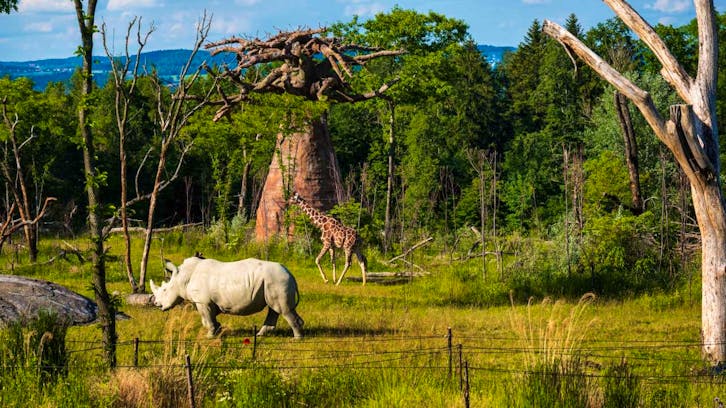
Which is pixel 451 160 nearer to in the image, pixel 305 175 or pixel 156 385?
pixel 305 175

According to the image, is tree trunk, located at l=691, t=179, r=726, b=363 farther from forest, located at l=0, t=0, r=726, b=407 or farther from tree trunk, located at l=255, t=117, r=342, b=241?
tree trunk, located at l=255, t=117, r=342, b=241

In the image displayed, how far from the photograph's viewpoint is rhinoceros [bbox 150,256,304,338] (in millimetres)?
13711

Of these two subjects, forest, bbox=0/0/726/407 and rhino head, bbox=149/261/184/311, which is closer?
forest, bbox=0/0/726/407

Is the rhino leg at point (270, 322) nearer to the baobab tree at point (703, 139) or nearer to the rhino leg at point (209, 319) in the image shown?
the rhino leg at point (209, 319)

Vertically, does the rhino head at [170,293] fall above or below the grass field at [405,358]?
above

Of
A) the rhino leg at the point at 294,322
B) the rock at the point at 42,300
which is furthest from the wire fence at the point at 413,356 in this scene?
the rock at the point at 42,300

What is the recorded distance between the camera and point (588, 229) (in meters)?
20.8

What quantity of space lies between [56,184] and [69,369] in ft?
99.9

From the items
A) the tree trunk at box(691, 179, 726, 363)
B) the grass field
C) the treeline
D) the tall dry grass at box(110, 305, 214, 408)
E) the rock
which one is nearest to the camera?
the tall dry grass at box(110, 305, 214, 408)

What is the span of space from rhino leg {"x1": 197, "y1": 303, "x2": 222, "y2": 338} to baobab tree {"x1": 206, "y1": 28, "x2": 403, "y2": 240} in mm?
11928

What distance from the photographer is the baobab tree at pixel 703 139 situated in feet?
40.3

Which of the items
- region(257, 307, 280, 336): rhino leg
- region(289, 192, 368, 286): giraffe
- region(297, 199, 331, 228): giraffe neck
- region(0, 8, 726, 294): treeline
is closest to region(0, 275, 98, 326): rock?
region(0, 8, 726, 294): treeline

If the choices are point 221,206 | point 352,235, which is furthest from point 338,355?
point 221,206

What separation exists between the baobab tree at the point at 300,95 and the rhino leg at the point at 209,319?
39.1ft
